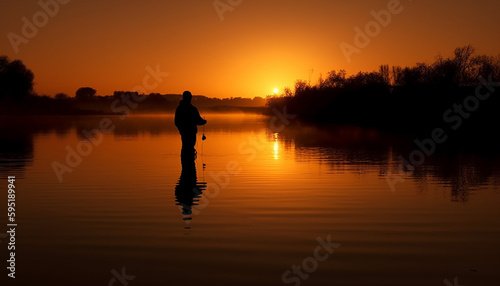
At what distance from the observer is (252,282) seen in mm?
5797

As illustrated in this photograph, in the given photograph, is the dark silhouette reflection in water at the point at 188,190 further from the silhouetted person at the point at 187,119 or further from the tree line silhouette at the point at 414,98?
the tree line silhouette at the point at 414,98

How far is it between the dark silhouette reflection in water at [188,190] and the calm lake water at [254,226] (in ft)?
0.16

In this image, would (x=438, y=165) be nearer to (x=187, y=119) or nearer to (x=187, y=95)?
(x=187, y=119)

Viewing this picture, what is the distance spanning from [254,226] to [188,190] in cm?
432

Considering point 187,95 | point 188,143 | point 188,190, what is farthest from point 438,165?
point 188,190

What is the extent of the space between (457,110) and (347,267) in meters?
49.9

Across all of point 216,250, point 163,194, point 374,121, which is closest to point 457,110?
point 374,121

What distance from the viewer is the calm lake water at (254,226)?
20.2 ft

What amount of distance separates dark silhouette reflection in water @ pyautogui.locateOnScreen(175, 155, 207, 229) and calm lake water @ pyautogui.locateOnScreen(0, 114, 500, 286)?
47mm

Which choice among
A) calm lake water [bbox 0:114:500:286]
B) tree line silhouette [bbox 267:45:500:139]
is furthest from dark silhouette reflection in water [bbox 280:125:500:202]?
tree line silhouette [bbox 267:45:500:139]

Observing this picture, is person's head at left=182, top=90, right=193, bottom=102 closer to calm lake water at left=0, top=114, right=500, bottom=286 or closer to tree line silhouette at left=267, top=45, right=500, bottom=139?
calm lake water at left=0, top=114, right=500, bottom=286

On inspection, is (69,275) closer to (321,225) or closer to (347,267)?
(347,267)

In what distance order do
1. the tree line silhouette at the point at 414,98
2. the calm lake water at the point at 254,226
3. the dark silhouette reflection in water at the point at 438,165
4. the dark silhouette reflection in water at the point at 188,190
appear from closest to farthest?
the calm lake water at the point at 254,226
the dark silhouette reflection in water at the point at 188,190
the dark silhouette reflection in water at the point at 438,165
the tree line silhouette at the point at 414,98

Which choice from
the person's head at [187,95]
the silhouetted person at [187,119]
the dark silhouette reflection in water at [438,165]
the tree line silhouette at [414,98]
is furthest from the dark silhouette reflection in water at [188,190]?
the tree line silhouette at [414,98]
